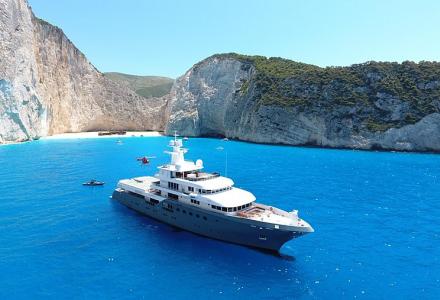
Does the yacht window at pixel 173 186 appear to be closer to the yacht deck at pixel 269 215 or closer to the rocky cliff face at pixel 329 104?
the yacht deck at pixel 269 215

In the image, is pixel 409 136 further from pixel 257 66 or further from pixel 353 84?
pixel 257 66

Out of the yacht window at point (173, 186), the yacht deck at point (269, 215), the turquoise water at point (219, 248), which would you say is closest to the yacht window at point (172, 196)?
the yacht window at point (173, 186)

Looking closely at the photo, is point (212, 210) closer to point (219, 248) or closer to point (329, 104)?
point (219, 248)

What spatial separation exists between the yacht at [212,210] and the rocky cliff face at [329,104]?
253 feet

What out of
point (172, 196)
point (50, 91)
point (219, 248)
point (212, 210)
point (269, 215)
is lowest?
point (219, 248)

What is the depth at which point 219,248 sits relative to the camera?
95.1 ft

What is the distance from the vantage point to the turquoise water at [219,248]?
22.8m

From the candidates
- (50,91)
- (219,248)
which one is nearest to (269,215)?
(219,248)

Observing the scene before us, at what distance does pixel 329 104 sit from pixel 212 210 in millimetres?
85851

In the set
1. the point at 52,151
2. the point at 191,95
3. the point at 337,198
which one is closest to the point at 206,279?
the point at 337,198

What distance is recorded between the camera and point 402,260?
2739cm

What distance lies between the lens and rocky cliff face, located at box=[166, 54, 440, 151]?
Answer: 97.6 meters

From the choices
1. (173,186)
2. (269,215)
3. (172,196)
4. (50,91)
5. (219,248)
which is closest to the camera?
(219,248)

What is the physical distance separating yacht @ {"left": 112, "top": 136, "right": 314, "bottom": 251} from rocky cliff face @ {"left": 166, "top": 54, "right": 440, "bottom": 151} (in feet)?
253
